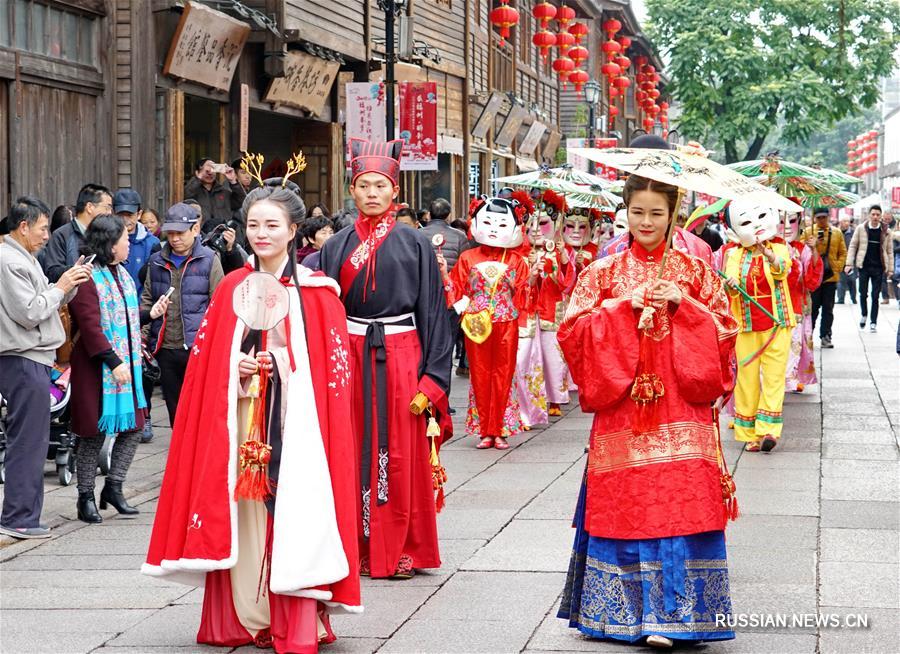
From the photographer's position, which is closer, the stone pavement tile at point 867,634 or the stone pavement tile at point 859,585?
the stone pavement tile at point 867,634

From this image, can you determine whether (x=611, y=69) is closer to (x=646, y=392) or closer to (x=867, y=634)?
(x=867, y=634)

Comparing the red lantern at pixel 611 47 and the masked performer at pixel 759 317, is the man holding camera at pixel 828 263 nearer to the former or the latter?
the masked performer at pixel 759 317

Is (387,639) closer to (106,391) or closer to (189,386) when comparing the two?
(189,386)

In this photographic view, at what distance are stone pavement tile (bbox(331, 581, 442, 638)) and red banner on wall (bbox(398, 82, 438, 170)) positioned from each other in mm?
11125

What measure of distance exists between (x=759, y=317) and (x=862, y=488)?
2126 millimetres

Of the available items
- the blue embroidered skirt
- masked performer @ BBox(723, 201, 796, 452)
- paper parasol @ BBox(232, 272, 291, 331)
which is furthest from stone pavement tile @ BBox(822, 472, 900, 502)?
paper parasol @ BBox(232, 272, 291, 331)

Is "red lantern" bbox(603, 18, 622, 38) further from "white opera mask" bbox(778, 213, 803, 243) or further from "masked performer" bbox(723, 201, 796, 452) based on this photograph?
"masked performer" bbox(723, 201, 796, 452)

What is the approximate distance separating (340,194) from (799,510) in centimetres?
1291

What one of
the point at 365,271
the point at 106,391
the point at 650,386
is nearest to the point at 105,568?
the point at 106,391

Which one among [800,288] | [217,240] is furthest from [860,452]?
[217,240]

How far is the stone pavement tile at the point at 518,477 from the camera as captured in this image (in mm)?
9328

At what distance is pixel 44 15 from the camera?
13172 millimetres

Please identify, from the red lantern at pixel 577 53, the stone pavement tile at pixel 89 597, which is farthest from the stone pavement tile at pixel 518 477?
the red lantern at pixel 577 53

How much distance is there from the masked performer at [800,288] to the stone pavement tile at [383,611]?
5.52m
